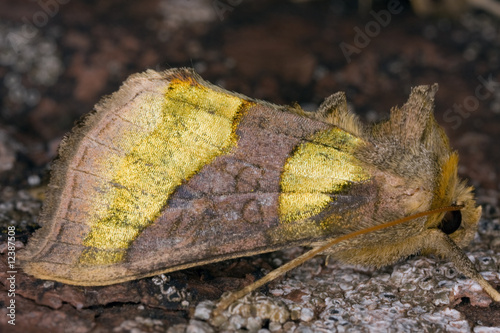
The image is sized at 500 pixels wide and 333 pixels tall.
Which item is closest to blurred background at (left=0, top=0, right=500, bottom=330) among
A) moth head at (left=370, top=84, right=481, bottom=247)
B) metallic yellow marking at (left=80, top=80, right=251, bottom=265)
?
moth head at (left=370, top=84, right=481, bottom=247)

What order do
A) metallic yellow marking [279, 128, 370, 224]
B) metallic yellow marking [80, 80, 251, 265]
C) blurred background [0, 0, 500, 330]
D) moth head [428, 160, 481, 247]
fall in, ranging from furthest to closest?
blurred background [0, 0, 500, 330]
moth head [428, 160, 481, 247]
metallic yellow marking [279, 128, 370, 224]
metallic yellow marking [80, 80, 251, 265]

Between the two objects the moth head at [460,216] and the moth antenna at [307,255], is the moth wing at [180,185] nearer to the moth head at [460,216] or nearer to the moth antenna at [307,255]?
the moth antenna at [307,255]

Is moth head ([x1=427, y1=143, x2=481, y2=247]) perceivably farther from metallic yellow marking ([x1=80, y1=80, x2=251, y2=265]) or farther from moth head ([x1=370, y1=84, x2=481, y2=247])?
metallic yellow marking ([x1=80, y1=80, x2=251, y2=265])

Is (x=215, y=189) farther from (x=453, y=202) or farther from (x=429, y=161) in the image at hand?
(x=453, y=202)

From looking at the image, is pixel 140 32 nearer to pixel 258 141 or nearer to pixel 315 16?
pixel 315 16

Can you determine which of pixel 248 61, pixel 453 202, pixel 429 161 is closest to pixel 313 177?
pixel 429 161

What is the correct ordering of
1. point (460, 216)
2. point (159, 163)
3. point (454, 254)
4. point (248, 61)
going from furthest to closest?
1. point (248, 61)
2. point (460, 216)
3. point (454, 254)
4. point (159, 163)

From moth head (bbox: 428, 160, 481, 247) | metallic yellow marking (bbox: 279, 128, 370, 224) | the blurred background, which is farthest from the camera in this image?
the blurred background

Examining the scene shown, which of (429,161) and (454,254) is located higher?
(429,161)
